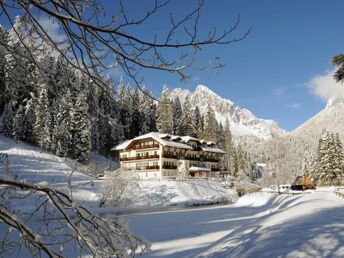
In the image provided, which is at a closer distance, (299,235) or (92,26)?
(92,26)

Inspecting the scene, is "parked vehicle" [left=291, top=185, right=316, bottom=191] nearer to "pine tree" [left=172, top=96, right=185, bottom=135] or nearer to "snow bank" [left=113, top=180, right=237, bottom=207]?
"snow bank" [left=113, top=180, right=237, bottom=207]

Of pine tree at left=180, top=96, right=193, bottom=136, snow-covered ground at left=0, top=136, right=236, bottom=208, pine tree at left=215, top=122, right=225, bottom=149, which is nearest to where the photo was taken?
snow-covered ground at left=0, top=136, right=236, bottom=208

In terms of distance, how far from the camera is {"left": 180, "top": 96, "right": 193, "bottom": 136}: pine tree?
83.0m

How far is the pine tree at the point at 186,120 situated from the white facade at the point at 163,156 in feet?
38.0

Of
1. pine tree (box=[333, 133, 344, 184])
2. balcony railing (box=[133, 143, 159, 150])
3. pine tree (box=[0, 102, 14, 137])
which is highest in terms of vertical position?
pine tree (box=[0, 102, 14, 137])

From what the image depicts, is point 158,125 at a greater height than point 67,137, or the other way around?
point 158,125

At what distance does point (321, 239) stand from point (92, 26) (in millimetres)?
6389

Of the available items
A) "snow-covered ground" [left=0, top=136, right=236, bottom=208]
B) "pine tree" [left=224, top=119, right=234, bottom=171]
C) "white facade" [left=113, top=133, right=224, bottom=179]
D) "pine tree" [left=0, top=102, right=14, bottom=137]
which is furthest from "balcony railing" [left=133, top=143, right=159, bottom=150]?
"pine tree" [left=224, top=119, right=234, bottom=171]

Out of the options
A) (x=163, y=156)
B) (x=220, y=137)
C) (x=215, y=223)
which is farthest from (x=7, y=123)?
(x=220, y=137)

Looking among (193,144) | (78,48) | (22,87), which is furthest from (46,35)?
(193,144)

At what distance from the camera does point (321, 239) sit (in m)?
7.21

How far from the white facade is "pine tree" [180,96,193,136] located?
11.6 metres

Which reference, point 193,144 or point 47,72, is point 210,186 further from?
point 47,72

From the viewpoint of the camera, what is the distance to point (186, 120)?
275 feet
